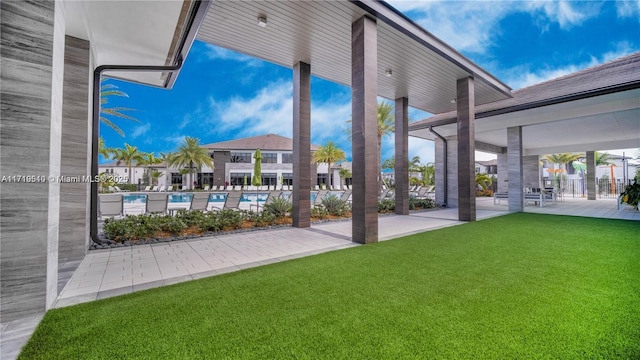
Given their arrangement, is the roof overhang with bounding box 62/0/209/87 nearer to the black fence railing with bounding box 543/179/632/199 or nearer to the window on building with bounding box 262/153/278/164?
the black fence railing with bounding box 543/179/632/199

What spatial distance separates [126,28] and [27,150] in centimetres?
410

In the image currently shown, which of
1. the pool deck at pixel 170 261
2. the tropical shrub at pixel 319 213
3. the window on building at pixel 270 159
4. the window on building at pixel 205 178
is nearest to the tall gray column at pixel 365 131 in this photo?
the pool deck at pixel 170 261

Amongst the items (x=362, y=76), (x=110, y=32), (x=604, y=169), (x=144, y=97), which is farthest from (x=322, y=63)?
(x=144, y=97)

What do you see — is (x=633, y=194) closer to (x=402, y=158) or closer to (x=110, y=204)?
(x=402, y=158)

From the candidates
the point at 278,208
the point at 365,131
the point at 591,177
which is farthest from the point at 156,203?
the point at 591,177

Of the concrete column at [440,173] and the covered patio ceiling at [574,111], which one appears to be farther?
the concrete column at [440,173]

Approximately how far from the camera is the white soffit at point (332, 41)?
5.86 meters

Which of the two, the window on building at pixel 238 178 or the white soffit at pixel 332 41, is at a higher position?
the white soffit at pixel 332 41

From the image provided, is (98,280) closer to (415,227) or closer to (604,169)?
(415,227)

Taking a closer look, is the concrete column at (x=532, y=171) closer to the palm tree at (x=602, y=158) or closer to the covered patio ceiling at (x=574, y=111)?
the covered patio ceiling at (x=574, y=111)

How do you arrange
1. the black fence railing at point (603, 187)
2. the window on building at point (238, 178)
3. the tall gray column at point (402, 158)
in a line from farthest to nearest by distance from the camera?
the window on building at point (238, 178), the black fence railing at point (603, 187), the tall gray column at point (402, 158)

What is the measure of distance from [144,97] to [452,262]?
15612 centimetres

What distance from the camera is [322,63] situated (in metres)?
8.41

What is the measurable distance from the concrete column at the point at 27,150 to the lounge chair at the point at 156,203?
18.4 ft
